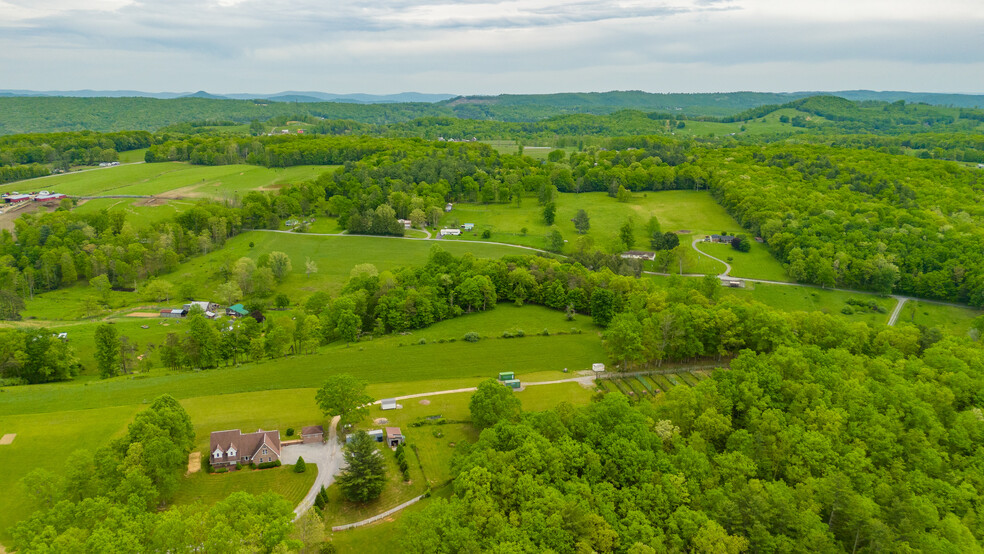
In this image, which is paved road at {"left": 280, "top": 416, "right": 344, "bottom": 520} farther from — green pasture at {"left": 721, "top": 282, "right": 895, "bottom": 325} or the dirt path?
green pasture at {"left": 721, "top": 282, "right": 895, "bottom": 325}

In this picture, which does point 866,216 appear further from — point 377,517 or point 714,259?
point 377,517

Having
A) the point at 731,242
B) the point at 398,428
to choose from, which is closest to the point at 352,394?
the point at 398,428

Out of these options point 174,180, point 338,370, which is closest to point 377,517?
point 338,370

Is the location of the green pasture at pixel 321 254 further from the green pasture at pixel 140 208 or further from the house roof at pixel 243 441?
the house roof at pixel 243 441

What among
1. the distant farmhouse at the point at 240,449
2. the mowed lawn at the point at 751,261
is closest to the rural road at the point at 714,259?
the mowed lawn at the point at 751,261

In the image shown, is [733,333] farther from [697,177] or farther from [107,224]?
[107,224]

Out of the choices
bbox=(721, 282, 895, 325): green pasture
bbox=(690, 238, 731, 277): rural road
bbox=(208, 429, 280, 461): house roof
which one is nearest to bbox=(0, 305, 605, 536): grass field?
bbox=(208, 429, 280, 461): house roof
